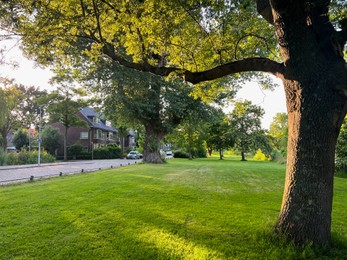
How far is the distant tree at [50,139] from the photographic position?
41031mm

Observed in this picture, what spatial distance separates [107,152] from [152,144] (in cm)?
2291

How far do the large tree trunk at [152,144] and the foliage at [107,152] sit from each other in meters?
21.4

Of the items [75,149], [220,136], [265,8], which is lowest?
[75,149]

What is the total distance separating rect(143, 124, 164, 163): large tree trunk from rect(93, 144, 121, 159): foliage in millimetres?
21422

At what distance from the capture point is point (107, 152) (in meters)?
45.1

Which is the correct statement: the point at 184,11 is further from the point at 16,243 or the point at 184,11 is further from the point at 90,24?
the point at 16,243

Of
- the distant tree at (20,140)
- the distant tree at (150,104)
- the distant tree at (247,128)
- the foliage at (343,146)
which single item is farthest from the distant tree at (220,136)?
the distant tree at (20,140)

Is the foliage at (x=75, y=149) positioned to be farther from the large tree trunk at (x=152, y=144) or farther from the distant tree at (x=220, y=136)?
the distant tree at (x=220, y=136)

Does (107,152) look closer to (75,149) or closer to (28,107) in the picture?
(75,149)

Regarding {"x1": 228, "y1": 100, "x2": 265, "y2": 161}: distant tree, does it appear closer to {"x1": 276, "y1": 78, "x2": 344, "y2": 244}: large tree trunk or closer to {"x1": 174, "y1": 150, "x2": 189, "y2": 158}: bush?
{"x1": 174, "y1": 150, "x2": 189, "y2": 158}: bush

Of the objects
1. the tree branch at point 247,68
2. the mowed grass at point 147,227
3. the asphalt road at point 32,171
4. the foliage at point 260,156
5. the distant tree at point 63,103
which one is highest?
the distant tree at point 63,103

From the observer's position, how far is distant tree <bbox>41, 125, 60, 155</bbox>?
135ft

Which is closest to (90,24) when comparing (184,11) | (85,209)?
(184,11)

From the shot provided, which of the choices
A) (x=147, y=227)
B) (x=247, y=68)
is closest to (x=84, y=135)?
(x=147, y=227)
